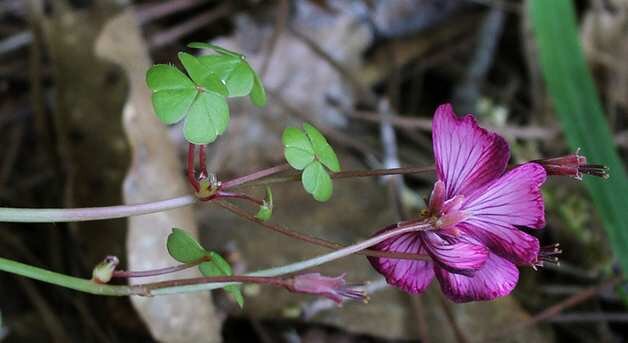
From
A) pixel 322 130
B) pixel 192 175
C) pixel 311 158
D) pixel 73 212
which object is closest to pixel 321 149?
pixel 311 158

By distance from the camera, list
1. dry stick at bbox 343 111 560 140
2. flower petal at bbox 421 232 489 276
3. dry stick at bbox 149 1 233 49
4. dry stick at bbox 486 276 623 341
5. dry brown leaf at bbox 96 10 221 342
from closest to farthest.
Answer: flower petal at bbox 421 232 489 276, dry brown leaf at bbox 96 10 221 342, dry stick at bbox 486 276 623 341, dry stick at bbox 343 111 560 140, dry stick at bbox 149 1 233 49

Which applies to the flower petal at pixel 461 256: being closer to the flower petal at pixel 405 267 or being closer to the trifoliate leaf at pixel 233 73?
the flower petal at pixel 405 267

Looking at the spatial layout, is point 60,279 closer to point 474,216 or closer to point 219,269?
point 219,269

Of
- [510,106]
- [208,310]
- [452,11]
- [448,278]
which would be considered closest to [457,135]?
[448,278]

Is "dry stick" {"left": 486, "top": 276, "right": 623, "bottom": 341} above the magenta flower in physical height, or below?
below

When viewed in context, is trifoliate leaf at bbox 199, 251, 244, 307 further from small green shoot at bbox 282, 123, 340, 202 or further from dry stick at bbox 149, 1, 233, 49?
dry stick at bbox 149, 1, 233, 49

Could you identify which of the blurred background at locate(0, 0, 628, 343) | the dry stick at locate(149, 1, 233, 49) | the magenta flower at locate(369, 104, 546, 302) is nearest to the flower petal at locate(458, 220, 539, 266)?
the magenta flower at locate(369, 104, 546, 302)

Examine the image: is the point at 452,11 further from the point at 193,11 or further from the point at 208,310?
the point at 208,310
